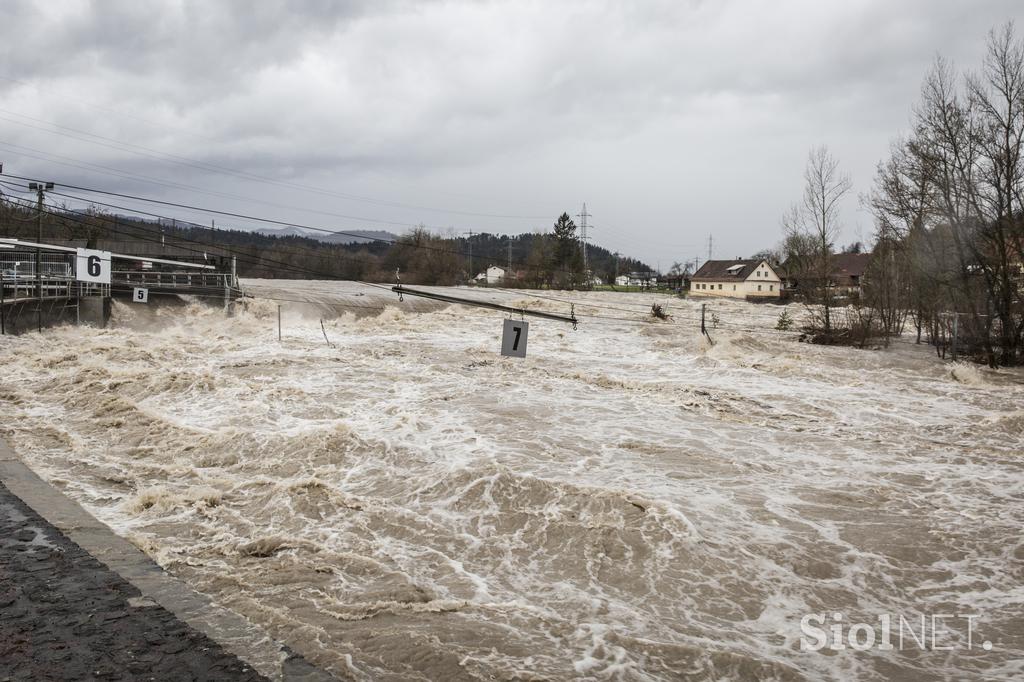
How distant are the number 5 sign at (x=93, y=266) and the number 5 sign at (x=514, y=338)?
18.4 metres

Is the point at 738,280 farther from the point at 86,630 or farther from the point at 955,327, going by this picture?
the point at 86,630

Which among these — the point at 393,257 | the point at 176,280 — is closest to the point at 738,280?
the point at 393,257

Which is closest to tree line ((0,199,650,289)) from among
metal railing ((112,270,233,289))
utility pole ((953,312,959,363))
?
metal railing ((112,270,233,289))

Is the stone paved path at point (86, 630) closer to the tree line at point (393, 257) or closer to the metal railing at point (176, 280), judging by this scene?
the metal railing at point (176, 280)

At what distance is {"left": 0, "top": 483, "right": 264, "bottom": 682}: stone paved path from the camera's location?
4.69 m

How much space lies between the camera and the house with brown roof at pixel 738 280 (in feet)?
275

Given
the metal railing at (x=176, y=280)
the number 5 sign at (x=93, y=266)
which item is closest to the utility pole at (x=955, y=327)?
the number 5 sign at (x=93, y=266)

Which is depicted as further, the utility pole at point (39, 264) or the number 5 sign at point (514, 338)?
the utility pole at point (39, 264)

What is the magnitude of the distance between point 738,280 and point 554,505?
3184 inches

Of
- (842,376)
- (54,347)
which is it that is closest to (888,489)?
(842,376)

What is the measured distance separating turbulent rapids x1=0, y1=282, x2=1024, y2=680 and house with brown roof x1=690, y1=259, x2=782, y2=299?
207 ft

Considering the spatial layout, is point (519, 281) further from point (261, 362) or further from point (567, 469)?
point (567, 469)

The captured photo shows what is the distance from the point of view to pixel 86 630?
17.1 feet

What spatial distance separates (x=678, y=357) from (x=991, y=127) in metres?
13.9
